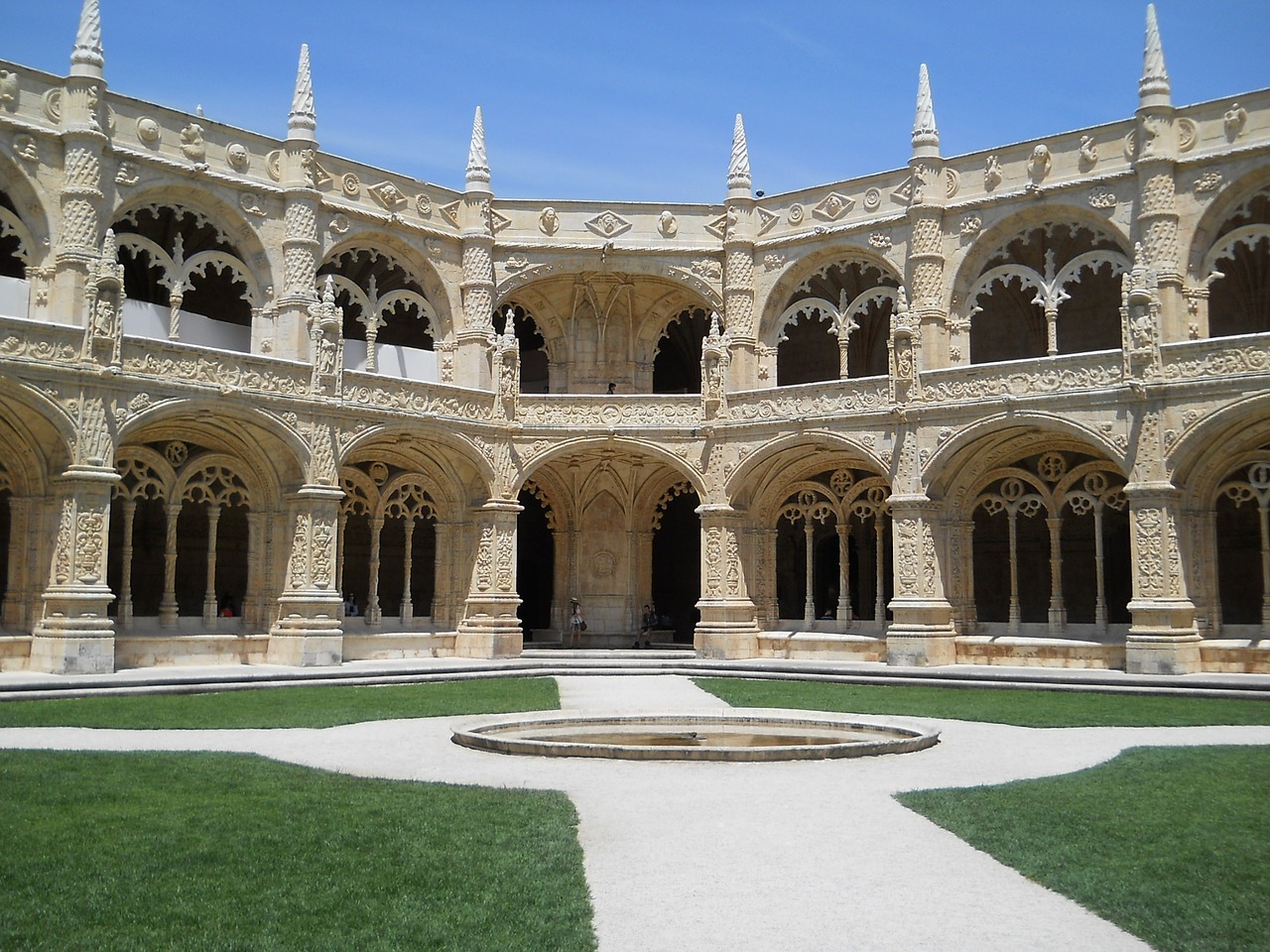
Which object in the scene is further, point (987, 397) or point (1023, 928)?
point (987, 397)

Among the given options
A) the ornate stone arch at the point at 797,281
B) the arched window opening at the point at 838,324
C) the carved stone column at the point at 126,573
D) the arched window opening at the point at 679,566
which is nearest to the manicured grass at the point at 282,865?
the carved stone column at the point at 126,573

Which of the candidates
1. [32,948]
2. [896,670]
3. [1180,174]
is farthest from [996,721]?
[1180,174]

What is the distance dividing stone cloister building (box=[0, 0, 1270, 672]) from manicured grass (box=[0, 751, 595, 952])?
1387 centimetres

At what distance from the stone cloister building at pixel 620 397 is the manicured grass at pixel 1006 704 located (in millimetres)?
4222

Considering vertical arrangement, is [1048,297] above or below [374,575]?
above

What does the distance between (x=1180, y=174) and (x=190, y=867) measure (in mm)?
23588

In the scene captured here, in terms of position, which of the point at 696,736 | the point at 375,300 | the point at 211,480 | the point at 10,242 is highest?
Result: the point at 10,242

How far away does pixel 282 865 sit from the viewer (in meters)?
7.55

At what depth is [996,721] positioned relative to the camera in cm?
1589

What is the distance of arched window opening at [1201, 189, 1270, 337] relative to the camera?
85.2 feet

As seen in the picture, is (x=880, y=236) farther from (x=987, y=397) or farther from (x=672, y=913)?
(x=672, y=913)

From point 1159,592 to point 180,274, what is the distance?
66.5 feet

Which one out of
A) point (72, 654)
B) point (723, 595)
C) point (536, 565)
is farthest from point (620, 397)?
point (72, 654)

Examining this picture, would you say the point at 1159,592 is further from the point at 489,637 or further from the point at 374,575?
the point at 374,575
